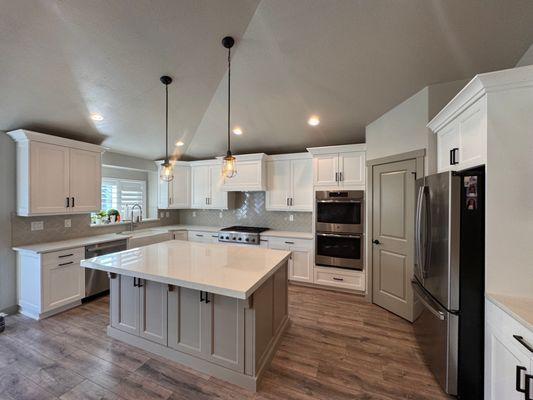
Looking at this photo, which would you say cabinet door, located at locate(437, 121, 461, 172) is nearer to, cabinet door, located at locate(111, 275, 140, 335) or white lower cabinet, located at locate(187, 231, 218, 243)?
cabinet door, located at locate(111, 275, 140, 335)

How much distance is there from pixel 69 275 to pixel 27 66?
2529 millimetres

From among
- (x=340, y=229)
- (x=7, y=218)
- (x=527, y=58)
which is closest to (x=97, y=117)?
(x=7, y=218)

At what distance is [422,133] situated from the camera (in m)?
2.58

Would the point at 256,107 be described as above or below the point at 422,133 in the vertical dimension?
above

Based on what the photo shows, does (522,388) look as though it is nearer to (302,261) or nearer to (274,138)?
(302,261)

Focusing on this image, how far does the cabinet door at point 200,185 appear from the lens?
504 centimetres

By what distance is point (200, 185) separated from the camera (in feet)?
16.7

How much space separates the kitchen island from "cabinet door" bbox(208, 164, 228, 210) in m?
2.40

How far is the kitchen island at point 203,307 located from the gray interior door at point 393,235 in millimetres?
1542

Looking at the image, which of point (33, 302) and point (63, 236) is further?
point (63, 236)

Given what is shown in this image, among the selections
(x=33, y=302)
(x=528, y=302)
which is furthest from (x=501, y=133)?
(x=33, y=302)

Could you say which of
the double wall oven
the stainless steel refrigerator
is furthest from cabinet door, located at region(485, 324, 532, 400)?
the double wall oven

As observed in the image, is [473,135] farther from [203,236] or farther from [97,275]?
[97,275]

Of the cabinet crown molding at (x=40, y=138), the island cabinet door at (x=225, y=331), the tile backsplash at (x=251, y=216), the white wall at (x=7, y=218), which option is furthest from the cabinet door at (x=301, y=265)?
the white wall at (x=7, y=218)
